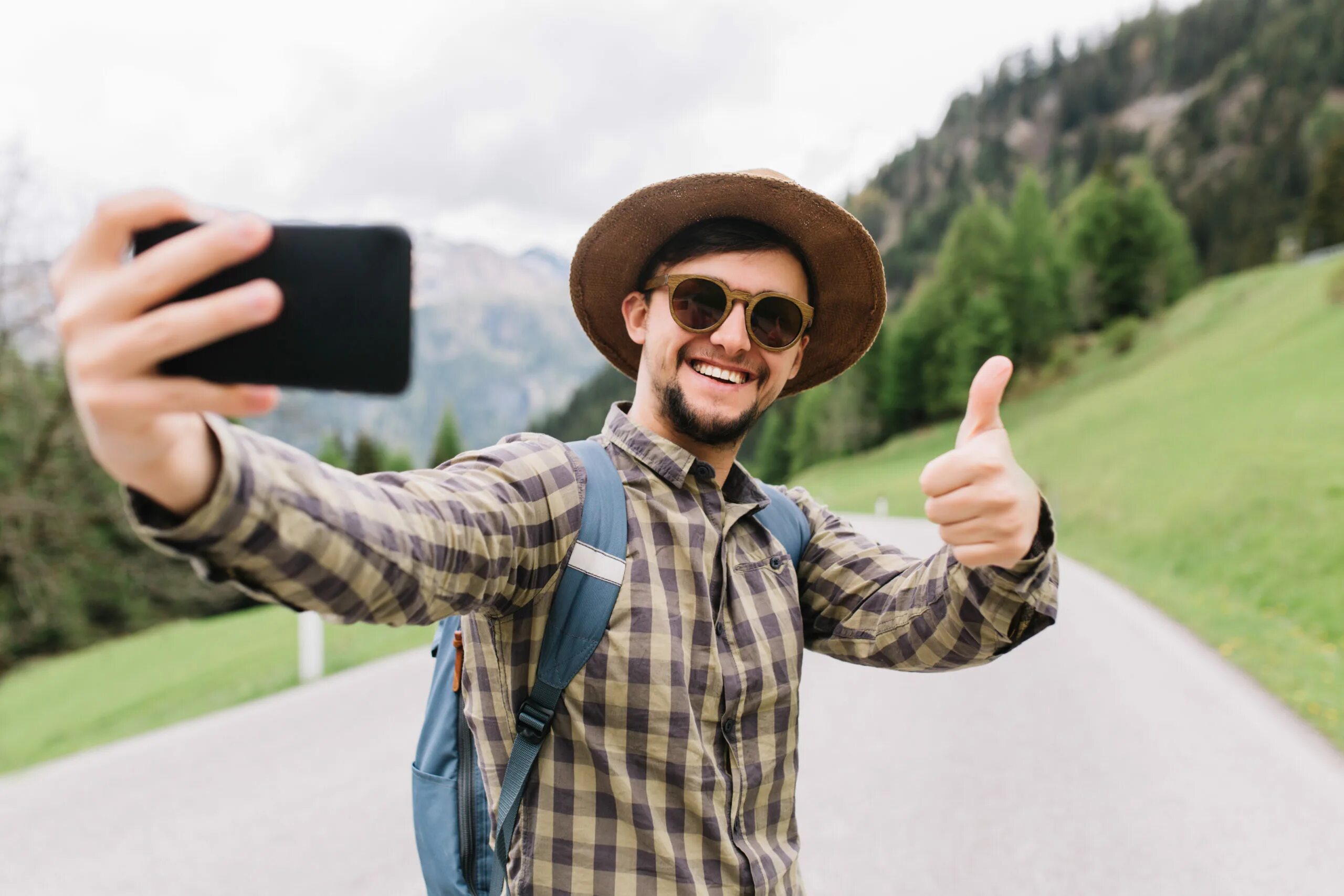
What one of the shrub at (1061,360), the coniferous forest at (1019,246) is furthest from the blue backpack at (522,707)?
the shrub at (1061,360)

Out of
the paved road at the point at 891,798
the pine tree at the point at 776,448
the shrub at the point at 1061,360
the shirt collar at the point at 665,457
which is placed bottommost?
the pine tree at the point at 776,448

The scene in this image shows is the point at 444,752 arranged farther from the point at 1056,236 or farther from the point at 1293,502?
the point at 1056,236

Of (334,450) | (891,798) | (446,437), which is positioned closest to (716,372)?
(891,798)

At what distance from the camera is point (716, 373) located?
1.81m

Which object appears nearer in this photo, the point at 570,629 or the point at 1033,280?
the point at 570,629

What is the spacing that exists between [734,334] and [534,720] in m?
0.86

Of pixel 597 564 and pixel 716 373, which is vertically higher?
pixel 716 373

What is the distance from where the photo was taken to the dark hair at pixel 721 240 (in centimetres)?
188

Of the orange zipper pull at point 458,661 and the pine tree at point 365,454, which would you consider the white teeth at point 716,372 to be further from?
the pine tree at point 365,454

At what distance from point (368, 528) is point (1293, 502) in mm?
18665

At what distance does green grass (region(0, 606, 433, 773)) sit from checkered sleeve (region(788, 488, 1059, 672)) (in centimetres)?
626

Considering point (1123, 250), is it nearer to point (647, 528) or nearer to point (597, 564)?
point (647, 528)

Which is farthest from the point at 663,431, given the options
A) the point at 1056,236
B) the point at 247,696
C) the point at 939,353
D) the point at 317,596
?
the point at 1056,236

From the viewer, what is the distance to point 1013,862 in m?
4.11
